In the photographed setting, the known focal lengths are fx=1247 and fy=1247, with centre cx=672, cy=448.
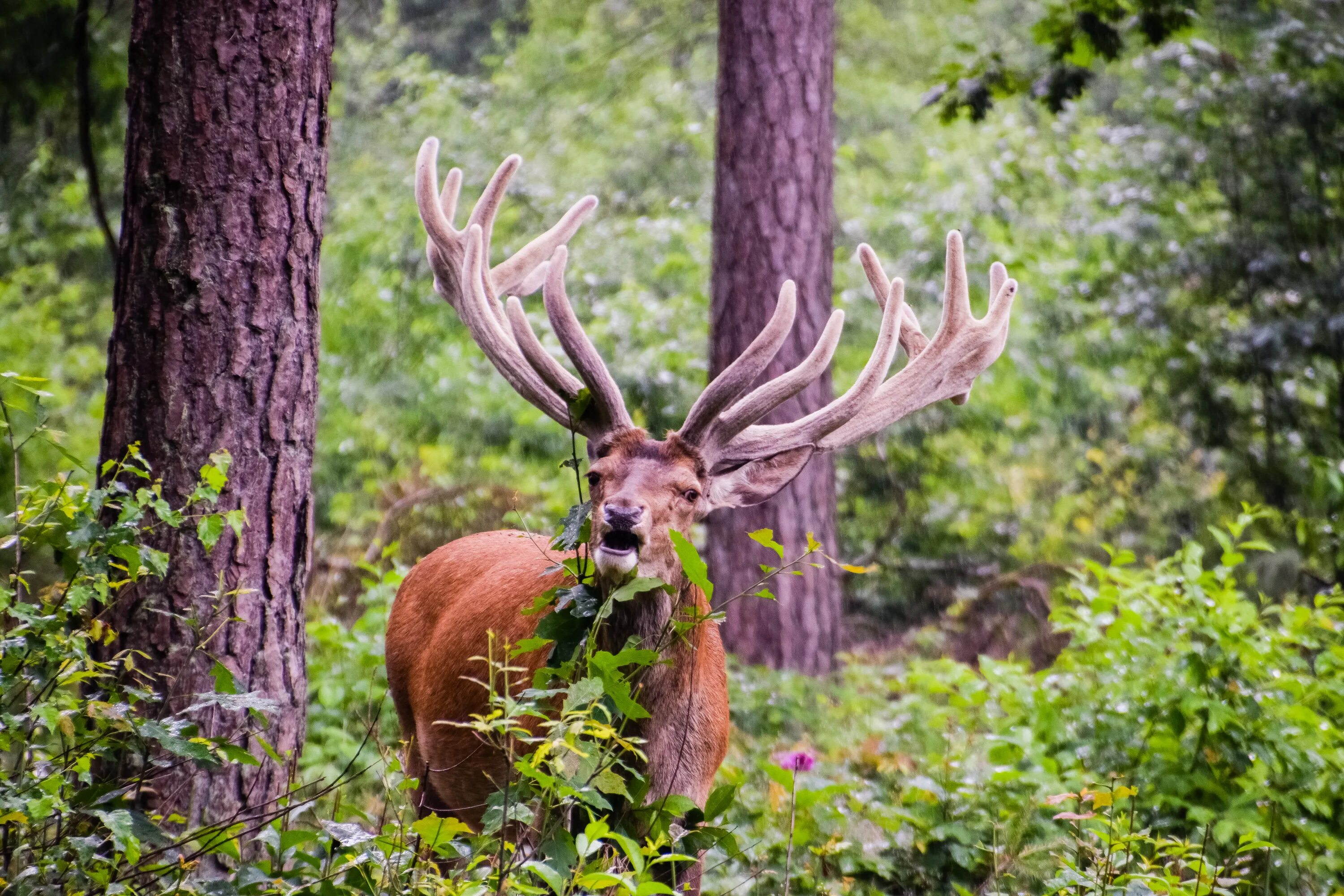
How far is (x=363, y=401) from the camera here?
11.0 m

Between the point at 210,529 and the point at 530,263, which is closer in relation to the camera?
the point at 210,529

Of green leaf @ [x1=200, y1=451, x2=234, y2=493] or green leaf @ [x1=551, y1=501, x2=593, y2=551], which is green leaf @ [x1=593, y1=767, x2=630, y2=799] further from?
green leaf @ [x1=200, y1=451, x2=234, y2=493]

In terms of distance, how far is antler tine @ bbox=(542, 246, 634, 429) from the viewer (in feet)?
13.9

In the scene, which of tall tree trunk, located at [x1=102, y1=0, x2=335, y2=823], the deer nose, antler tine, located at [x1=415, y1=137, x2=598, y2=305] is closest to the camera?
tall tree trunk, located at [x1=102, y1=0, x2=335, y2=823]

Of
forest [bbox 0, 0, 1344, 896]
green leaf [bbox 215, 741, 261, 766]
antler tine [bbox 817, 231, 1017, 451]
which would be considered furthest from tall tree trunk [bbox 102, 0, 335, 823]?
antler tine [bbox 817, 231, 1017, 451]

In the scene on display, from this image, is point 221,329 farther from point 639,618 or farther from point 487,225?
point 639,618

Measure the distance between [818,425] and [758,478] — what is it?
0.29 metres

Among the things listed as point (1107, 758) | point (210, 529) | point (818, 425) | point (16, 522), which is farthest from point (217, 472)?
point (1107, 758)

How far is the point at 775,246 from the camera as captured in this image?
778cm

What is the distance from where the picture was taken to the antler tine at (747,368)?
4117 millimetres

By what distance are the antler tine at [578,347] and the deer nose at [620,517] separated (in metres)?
0.50

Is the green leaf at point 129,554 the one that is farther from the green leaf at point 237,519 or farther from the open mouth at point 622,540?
the open mouth at point 622,540

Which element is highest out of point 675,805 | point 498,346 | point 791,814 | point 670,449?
point 498,346

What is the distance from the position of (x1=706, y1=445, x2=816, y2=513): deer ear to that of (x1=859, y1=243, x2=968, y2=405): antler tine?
65 centimetres
